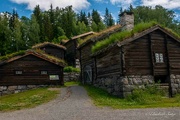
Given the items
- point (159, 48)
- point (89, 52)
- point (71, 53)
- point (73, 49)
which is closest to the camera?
point (159, 48)

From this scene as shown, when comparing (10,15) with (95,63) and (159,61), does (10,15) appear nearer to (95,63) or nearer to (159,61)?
(95,63)

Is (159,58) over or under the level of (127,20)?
under

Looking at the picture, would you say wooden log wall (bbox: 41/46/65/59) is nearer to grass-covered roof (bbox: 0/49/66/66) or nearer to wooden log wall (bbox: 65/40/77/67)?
wooden log wall (bbox: 65/40/77/67)

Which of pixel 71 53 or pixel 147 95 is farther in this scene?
pixel 71 53

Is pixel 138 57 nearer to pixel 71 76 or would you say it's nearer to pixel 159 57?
pixel 159 57

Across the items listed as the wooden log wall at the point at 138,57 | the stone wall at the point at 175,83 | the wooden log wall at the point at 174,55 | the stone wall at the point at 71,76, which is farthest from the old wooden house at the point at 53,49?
the stone wall at the point at 175,83

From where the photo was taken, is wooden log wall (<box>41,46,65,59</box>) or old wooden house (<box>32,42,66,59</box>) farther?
wooden log wall (<box>41,46,65,59</box>)

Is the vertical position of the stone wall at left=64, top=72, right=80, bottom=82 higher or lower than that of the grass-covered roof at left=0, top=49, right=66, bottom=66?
lower

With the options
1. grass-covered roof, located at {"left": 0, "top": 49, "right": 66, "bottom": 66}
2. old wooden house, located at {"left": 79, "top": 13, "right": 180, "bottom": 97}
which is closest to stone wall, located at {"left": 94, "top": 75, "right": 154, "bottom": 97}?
old wooden house, located at {"left": 79, "top": 13, "right": 180, "bottom": 97}

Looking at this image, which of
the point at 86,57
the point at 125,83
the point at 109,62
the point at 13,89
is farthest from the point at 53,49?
the point at 125,83

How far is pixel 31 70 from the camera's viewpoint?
30234 millimetres

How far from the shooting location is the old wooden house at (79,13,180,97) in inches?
875

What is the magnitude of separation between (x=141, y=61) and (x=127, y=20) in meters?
7.94

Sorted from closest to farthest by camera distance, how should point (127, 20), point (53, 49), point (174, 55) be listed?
point (174, 55) < point (127, 20) < point (53, 49)
